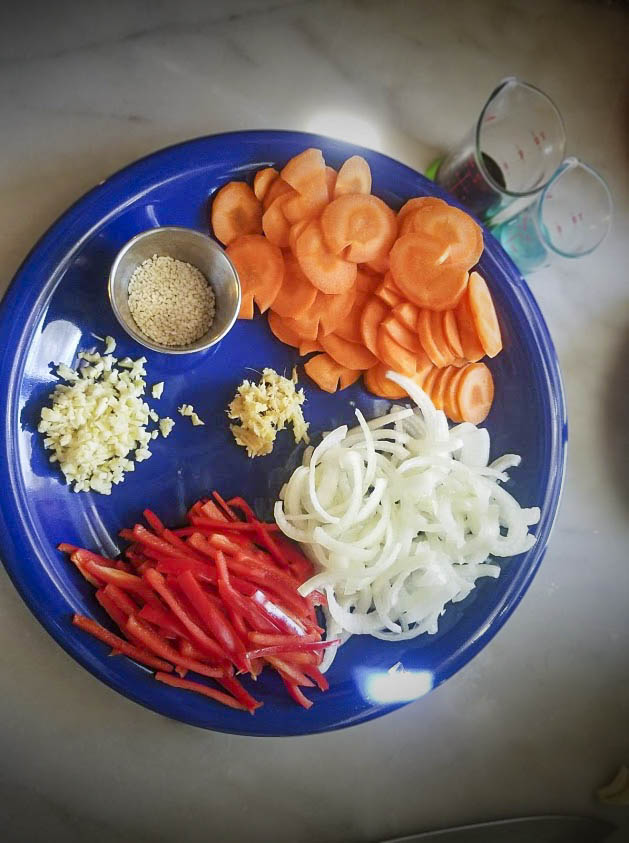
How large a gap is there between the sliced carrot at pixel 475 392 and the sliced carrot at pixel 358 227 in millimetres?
330

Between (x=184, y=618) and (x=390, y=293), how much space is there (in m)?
0.79

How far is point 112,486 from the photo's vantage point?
147cm

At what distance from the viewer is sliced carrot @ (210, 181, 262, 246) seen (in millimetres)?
1531

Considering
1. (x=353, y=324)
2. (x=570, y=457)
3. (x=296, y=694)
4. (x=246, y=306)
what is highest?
(x=246, y=306)

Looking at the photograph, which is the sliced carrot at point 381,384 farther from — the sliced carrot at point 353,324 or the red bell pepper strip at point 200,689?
the red bell pepper strip at point 200,689

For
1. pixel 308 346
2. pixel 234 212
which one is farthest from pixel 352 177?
pixel 308 346

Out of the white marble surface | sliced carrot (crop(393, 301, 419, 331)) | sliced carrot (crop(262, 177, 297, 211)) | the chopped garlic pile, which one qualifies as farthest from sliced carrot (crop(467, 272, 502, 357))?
the chopped garlic pile

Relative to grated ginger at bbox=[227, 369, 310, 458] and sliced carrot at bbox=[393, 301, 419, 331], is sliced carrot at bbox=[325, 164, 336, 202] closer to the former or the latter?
sliced carrot at bbox=[393, 301, 419, 331]

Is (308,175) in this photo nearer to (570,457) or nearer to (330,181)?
(330,181)

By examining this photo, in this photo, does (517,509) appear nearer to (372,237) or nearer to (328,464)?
(328,464)

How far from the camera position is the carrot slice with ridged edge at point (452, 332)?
4.96 feet

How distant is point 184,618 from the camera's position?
1324 millimetres

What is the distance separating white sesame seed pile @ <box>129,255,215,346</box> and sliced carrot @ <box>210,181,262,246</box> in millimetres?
114

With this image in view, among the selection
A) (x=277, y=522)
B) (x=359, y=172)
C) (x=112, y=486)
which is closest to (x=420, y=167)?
(x=359, y=172)
